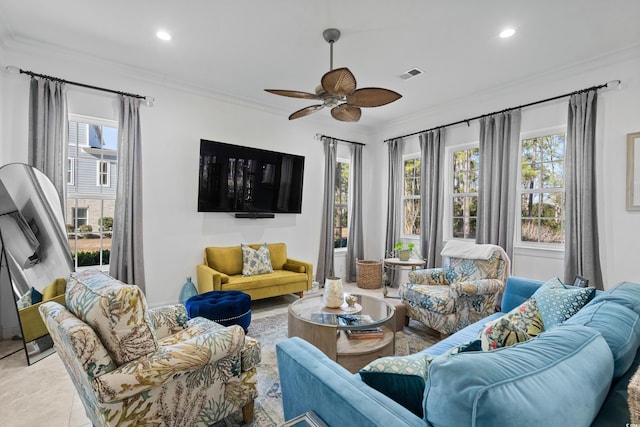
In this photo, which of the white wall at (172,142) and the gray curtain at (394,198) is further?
the gray curtain at (394,198)

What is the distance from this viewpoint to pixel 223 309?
278cm

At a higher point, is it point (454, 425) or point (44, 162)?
point (44, 162)

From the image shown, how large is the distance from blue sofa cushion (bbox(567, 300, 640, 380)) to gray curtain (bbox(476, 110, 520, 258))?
2.85 meters

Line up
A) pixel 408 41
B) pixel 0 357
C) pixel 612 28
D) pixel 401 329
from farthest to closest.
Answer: pixel 401 329 < pixel 408 41 < pixel 612 28 < pixel 0 357

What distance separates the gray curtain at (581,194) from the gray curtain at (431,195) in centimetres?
155

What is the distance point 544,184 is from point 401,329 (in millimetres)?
2563

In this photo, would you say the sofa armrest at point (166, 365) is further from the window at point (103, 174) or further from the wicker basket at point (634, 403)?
the window at point (103, 174)

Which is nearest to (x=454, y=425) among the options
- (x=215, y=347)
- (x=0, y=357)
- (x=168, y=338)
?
(x=215, y=347)

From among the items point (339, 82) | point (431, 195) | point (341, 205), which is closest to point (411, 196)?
point (431, 195)

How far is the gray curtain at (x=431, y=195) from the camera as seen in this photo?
4.67 m

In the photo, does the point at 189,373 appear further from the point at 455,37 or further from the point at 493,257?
the point at 455,37

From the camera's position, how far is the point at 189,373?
5.03 feet

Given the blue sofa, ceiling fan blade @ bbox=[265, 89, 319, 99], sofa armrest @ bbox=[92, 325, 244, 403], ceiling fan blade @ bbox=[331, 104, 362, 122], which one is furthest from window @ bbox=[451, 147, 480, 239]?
sofa armrest @ bbox=[92, 325, 244, 403]

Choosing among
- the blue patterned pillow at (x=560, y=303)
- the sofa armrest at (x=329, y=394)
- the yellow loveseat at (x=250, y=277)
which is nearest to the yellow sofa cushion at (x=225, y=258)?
the yellow loveseat at (x=250, y=277)
